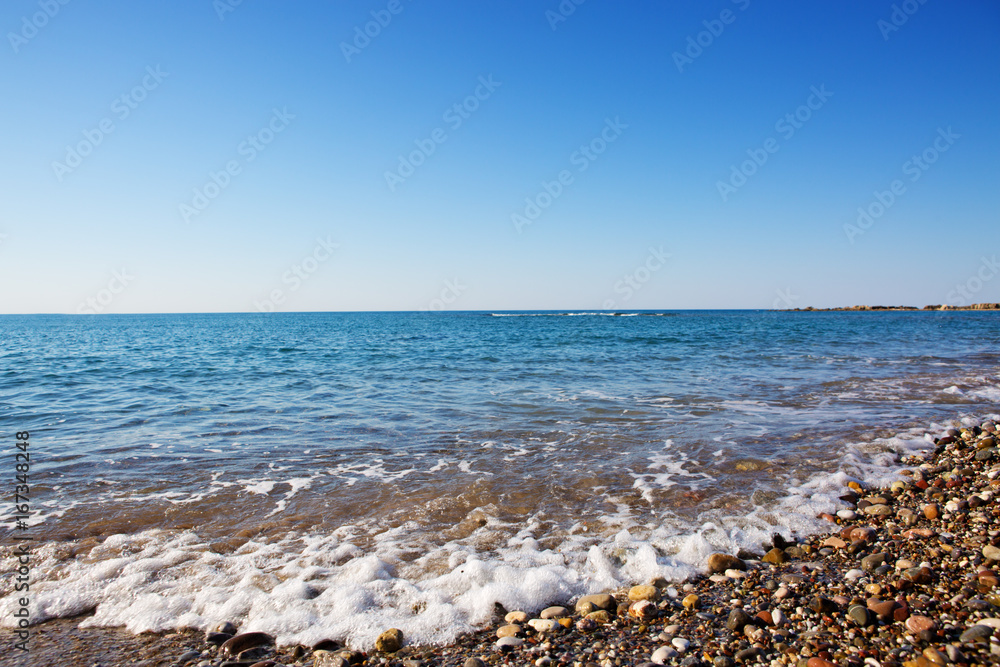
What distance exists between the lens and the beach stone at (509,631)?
320 cm

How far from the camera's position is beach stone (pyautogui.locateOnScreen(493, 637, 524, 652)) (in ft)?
10.1

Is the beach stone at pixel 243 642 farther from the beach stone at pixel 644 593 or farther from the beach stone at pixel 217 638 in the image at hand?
A: the beach stone at pixel 644 593

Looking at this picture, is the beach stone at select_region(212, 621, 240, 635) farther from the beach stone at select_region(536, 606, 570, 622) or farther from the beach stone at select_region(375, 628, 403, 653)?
the beach stone at select_region(536, 606, 570, 622)

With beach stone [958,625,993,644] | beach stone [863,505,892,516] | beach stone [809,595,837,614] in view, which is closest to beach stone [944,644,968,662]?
beach stone [958,625,993,644]

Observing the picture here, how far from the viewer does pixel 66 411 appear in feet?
35.4

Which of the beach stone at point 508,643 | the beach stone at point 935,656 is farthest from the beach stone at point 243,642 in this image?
the beach stone at point 935,656

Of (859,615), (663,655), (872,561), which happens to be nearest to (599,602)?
(663,655)

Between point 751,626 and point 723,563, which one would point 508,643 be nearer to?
point 751,626

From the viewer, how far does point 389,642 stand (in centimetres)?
315

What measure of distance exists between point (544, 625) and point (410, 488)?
3283mm

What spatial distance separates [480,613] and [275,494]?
368cm

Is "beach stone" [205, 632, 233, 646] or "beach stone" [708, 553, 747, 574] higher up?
"beach stone" [708, 553, 747, 574]

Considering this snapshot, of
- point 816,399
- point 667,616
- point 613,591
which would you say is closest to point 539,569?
point 613,591

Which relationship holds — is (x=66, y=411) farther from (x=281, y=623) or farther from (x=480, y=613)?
(x=480, y=613)
